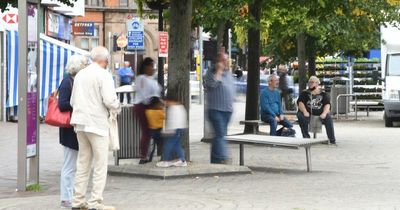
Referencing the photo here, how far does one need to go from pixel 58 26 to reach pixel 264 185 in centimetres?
2214

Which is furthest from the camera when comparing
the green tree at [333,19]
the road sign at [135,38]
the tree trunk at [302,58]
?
the tree trunk at [302,58]

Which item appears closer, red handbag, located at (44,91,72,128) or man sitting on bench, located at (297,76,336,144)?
red handbag, located at (44,91,72,128)

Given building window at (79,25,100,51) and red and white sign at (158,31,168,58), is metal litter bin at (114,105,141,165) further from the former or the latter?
building window at (79,25,100,51)

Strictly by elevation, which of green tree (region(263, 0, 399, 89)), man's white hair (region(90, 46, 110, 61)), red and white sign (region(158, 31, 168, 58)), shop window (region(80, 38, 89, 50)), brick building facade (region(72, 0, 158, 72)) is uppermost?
brick building facade (region(72, 0, 158, 72))

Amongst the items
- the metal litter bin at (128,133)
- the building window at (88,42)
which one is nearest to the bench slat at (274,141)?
the metal litter bin at (128,133)

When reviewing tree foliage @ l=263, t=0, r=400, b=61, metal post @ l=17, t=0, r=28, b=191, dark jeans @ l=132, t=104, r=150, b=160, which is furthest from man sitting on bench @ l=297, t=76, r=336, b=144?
metal post @ l=17, t=0, r=28, b=191

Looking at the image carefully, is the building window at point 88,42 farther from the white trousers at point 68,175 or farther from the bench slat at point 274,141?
the white trousers at point 68,175

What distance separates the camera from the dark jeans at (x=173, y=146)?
12703mm

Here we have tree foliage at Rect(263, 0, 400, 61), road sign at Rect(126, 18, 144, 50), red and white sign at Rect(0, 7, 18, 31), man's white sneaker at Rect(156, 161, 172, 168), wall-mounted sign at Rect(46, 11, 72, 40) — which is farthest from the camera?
wall-mounted sign at Rect(46, 11, 72, 40)

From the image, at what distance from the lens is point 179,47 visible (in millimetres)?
13266

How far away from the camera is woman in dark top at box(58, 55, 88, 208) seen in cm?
982

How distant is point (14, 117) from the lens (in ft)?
84.5

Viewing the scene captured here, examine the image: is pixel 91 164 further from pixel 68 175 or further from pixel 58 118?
pixel 58 118

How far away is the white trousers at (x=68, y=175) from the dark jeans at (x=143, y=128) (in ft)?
12.4
